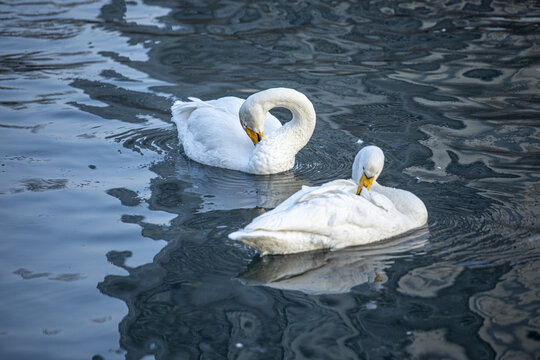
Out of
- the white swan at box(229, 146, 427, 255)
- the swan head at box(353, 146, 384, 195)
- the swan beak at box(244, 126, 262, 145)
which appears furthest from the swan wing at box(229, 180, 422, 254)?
the swan beak at box(244, 126, 262, 145)

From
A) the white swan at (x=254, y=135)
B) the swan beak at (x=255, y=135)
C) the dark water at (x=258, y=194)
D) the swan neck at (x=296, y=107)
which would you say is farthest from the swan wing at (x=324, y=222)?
the swan beak at (x=255, y=135)

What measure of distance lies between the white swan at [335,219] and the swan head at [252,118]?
2077 mm

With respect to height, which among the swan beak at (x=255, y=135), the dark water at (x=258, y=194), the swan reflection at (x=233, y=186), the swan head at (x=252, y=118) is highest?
the swan head at (x=252, y=118)

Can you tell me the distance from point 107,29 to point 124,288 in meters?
10.6

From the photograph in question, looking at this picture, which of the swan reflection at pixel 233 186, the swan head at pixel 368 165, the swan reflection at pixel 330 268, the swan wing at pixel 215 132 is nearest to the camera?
the swan reflection at pixel 330 268

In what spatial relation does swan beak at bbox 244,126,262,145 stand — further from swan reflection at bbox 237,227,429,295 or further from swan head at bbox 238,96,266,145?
swan reflection at bbox 237,227,429,295

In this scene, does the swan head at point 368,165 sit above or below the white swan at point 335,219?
above

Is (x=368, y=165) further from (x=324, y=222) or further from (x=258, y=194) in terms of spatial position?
(x=258, y=194)

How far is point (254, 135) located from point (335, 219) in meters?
2.78

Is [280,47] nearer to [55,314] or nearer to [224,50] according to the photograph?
[224,50]

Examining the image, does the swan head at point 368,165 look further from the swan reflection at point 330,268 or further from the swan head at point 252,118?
the swan head at point 252,118

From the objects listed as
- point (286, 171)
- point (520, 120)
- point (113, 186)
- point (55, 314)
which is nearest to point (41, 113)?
point (113, 186)

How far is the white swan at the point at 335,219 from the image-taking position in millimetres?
5746

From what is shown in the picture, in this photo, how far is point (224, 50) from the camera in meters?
13.6
